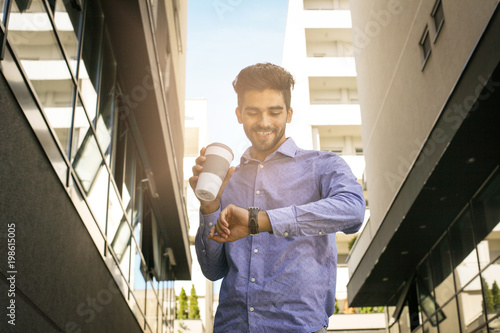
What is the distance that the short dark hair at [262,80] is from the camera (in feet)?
11.1

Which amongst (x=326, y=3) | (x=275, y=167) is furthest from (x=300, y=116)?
(x=275, y=167)

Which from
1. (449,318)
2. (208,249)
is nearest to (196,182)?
(208,249)

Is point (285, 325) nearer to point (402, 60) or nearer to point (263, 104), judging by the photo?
point (263, 104)

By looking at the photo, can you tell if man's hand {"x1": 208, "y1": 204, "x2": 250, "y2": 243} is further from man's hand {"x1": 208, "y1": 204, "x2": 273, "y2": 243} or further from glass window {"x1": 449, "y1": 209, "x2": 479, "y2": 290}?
glass window {"x1": 449, "y1": 209, "x2": 479, "y2": 290}

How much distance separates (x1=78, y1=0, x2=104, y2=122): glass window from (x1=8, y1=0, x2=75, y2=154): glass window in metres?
0.61

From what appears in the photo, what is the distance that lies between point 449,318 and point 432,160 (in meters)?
4.69

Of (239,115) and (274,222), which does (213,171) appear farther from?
(239,115)

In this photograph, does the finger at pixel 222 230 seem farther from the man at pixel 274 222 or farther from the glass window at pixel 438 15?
the glass window at pixel 438 15

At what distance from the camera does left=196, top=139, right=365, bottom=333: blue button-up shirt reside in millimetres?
3047

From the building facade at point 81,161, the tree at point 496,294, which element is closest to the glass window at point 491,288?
the tree at point 496,294

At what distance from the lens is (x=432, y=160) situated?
37.1 ft

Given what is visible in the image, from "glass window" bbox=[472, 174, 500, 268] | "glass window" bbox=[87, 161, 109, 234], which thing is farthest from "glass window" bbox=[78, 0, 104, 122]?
"glass window" bbox=[472, 174, 500, 268]

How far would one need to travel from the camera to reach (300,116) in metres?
38.7

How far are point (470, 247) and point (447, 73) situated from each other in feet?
11.3
